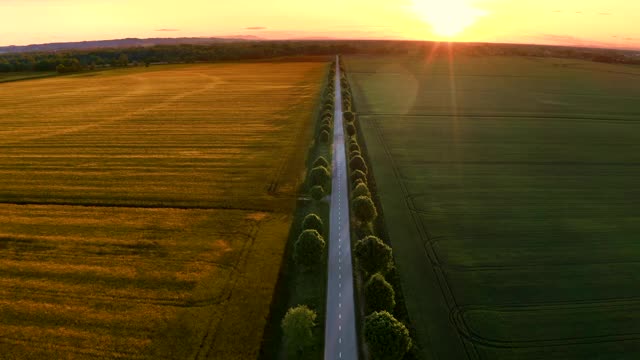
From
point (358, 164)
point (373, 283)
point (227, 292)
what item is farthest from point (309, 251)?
point (358, 164)

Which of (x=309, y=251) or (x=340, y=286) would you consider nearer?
(x=340, y=286)

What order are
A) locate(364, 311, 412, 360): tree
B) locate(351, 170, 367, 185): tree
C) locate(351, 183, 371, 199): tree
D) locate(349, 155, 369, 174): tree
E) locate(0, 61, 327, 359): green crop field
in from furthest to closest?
locate(349, 155, 369, 174): tree < locate(351, 170, 367, 185): tree < locate(351, 183, 371, 199): tree < locate(0, 61, 327, 359): green crop field < locate(364, 311, 412, 360): tree

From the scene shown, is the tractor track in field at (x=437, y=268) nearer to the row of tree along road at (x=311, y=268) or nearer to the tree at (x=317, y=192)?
the row of tree along road at (x=311, y=268)

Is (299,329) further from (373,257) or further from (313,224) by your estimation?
(313,224)

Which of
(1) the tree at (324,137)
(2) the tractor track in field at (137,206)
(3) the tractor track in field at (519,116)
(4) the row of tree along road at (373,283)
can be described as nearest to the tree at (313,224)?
(4) the row of tree along road at (373,283)

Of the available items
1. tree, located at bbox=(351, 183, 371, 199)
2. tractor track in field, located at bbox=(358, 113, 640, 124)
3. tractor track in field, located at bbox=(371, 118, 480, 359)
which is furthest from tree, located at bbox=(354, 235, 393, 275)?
tractor track in field, located at bbox=(358, 113, 640, 124)

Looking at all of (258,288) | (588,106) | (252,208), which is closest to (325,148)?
(252,208)

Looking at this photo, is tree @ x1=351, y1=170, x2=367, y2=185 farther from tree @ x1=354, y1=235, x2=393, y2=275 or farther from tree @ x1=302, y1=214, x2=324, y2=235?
tree @ x1=354, y1=235, x2=393, y2=275

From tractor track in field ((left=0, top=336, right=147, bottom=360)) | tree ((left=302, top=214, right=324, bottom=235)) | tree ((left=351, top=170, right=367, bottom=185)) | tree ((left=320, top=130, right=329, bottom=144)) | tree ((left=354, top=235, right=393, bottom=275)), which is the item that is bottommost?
tractor track in field ((left=0, top=336, right=147, bottom=360))
